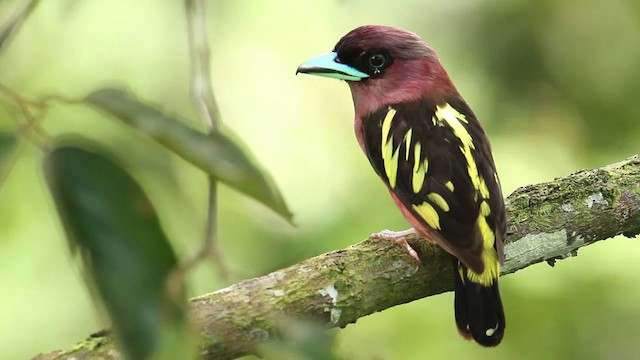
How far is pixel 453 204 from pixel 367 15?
3.04m

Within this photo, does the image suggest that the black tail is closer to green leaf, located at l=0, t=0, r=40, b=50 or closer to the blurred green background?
the blurred green background

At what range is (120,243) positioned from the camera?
48.3 inches

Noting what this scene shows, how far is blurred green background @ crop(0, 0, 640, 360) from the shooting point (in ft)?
15.3

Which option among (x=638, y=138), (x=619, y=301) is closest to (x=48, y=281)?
(x=619, y=301)

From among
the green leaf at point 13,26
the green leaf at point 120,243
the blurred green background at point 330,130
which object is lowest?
the blurred green background at point 330,130

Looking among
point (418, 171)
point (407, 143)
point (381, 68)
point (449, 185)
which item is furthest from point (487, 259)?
point (381, 68)

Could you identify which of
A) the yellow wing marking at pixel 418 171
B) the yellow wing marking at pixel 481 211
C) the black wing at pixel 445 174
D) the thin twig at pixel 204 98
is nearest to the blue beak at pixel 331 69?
the black wing at pixel 445 174

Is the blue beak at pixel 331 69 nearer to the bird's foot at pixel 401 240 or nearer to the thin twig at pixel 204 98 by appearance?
the bird's foot at pixel 401 240

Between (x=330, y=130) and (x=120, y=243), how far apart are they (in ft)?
13.8

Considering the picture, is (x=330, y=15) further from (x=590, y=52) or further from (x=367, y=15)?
(x=590, y=52)

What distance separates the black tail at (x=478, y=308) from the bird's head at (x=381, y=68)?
0.82 meters

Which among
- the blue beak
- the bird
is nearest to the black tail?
the bird

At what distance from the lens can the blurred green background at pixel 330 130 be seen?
15.3 feet

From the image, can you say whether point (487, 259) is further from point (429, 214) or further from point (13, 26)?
point (13, 26)
